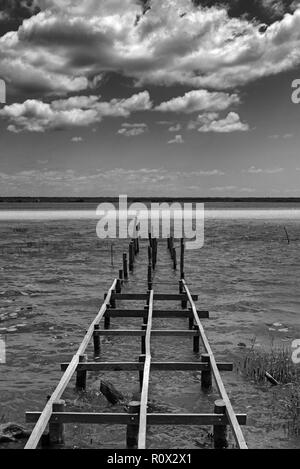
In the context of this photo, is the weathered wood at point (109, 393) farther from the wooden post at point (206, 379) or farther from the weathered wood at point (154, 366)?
the wooden post at point (206, 379)

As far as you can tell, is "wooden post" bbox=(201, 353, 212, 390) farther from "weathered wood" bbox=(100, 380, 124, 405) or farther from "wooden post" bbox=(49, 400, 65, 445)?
"wooden post" bbox=(49, 400, 65, 445)

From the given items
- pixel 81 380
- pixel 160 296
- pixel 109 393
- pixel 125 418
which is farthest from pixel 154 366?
→ pixel 160 296

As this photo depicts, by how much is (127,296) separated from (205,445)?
8.56 m

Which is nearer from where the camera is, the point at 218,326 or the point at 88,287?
the point at 218,326

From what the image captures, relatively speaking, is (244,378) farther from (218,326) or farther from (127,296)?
(127,296)

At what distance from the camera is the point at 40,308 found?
1659 cm

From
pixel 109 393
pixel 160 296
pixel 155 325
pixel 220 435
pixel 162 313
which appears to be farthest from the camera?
pixel 160 296

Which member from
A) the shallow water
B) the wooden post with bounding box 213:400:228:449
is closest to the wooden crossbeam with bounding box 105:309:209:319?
the shallow water

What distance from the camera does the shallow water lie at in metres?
8.49

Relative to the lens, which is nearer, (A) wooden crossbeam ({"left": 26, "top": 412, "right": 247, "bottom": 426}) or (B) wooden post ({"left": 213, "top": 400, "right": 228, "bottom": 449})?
(A) wooden crossbeam ({"left": 26, "top": 412, "right": 247, "bottom": 426})

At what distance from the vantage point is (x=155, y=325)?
49.7 feet

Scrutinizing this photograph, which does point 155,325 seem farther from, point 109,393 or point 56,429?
point 56,429

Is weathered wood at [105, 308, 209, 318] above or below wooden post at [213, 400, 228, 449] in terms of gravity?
above
